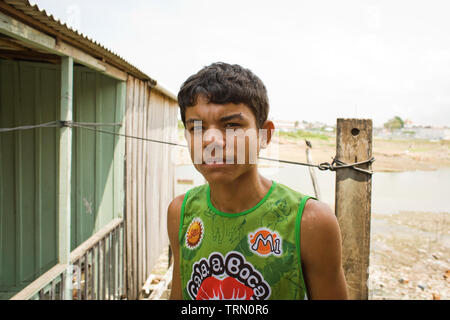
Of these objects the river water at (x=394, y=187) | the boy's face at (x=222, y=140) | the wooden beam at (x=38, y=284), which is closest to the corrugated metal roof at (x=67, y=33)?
the boy's face at (x=222, y=140)

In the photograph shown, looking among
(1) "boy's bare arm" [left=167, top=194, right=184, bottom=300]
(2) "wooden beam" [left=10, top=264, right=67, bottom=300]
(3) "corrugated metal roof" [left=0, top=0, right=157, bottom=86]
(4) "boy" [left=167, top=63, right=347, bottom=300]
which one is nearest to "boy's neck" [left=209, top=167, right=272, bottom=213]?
(4) "boy" [left=167, top=63, right=347, bottom=300]

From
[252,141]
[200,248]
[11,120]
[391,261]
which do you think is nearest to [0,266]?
[11,120]

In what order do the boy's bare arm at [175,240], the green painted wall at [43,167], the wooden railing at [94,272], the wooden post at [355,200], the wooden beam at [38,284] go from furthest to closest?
1. the green painted wall at [43,167]
2. the wooden railing at [94,272]
3. the wooden beam at [38,284]
4. the wooden post at [355,200]
5. the boy's bare arm at [175,240]

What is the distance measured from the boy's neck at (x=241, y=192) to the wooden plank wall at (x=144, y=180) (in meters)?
3.44

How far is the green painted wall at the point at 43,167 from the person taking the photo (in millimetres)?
4398

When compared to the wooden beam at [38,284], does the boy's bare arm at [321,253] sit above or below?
above

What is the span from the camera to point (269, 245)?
1.13 metres

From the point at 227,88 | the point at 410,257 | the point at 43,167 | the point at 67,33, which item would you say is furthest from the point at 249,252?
the point at 410,257

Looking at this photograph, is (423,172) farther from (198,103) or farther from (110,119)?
(198,103)

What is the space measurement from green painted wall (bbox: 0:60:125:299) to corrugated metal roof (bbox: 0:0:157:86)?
0.60 m

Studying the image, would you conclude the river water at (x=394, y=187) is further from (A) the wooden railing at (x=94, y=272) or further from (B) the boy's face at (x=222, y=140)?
(B) the boy's face at (x=222, y=140)

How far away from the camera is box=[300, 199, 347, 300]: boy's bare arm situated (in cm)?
109

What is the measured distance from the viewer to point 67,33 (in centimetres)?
267

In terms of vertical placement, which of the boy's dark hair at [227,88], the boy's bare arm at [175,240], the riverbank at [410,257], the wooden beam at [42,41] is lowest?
the riverbank at [410,257]
